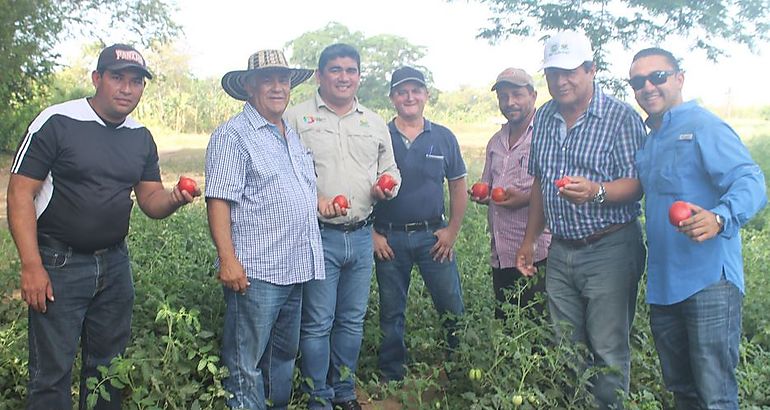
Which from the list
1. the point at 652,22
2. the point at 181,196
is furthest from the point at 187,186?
the point at 652,22

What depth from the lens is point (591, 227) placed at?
10.0 ft

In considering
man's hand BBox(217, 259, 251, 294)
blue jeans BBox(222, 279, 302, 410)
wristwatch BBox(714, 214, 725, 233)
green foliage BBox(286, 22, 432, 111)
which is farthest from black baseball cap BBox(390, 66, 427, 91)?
green foliage BBox(286, 22, 432, 111)

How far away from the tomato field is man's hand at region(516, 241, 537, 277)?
0.25m

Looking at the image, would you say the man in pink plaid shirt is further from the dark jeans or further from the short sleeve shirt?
the short sleeve shirt

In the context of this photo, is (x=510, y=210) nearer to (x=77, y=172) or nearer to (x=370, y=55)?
(x=77, y=172)

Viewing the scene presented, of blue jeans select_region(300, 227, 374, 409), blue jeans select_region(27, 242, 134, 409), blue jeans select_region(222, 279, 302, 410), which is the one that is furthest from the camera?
blue jeans select_region(300, 227, 374, 409)

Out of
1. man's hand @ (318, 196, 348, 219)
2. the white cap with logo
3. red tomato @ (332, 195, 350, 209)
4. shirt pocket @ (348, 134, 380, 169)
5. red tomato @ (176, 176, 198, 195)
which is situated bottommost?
man's hand @ (318, 196, 348, 219)

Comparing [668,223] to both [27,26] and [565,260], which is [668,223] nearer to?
[565,260]

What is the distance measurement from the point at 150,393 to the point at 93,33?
42.5ft

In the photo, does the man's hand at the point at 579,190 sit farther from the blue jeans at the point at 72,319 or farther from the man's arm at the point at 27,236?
the man's arm at the point at 27,236

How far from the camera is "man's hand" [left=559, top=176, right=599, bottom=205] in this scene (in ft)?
9.33

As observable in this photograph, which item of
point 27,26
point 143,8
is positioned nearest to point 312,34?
point 143,8

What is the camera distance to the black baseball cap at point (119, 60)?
2.88 metres

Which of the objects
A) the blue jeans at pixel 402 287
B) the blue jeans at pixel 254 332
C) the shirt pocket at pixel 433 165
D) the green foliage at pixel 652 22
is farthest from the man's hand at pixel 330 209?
the green foliage at pixel 652 22
